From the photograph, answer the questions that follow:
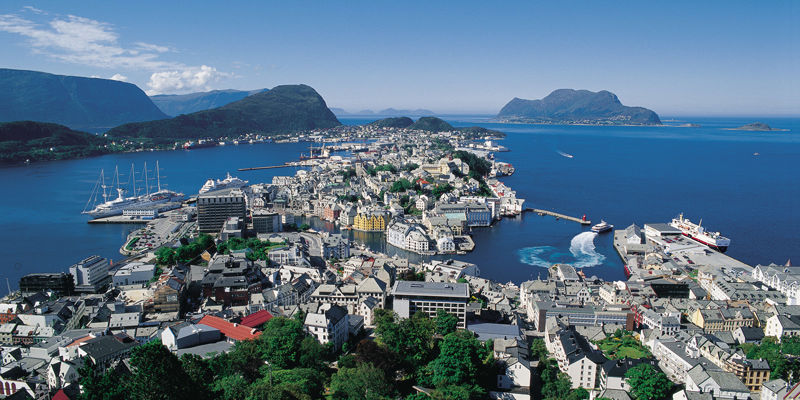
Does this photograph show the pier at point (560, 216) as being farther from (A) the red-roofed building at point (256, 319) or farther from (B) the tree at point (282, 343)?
(B) the tree at point (282, 343)

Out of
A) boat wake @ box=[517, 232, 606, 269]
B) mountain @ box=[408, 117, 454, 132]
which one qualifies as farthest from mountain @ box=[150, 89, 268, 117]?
boat wake @ box=[517, 232, 606, 269]

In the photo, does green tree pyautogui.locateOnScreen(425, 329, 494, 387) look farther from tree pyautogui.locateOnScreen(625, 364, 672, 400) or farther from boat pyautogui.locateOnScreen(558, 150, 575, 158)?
boat pyautogui.locateOnScreen(558, 150, 575, 158)

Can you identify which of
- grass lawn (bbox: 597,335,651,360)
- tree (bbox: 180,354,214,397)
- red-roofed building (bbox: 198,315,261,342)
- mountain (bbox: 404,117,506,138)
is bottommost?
grass lawn (bbox: 597,335,651,360)

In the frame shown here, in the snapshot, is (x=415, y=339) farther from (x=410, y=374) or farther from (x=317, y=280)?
(x=317, y=280)

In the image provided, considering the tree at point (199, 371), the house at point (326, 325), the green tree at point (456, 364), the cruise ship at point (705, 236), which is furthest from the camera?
the cruise ship at point (705, 236)

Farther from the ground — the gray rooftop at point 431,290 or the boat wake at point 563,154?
the boat wake at point 563,154

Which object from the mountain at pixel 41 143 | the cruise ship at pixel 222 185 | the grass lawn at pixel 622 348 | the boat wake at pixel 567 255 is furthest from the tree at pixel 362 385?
the mountain at pixel 41 143
